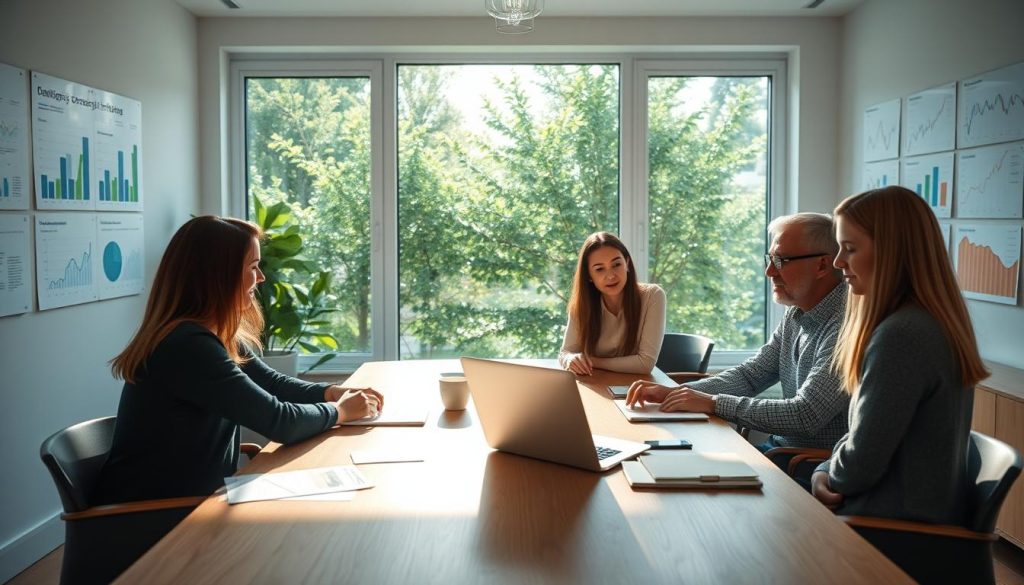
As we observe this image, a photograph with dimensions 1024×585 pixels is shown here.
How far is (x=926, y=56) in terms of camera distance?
4.14 meters

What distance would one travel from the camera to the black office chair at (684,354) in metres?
3.81

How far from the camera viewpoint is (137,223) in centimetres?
428

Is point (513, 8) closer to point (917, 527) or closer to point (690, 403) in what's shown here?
point (690, 403)

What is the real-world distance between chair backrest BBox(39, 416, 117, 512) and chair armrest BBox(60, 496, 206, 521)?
27 mm

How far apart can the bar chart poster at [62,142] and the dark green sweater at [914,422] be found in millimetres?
3132

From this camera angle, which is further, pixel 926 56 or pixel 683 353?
pixel 926 56

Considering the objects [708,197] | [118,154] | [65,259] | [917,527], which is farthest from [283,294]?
[917,527]

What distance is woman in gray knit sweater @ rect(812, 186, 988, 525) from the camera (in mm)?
1777

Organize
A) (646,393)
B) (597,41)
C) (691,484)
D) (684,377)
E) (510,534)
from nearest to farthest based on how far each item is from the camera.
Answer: (510,534)
(691,484)
(646,393)
(684,377)
(597,41)

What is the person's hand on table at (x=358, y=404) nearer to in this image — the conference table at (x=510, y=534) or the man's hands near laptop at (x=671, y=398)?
the conference table at (x=510, y=534)

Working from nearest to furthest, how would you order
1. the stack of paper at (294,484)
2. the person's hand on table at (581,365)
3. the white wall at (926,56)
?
the stack of paper at (294,484) < the person's hand on table at (581,365) < the white wall at (926,56)

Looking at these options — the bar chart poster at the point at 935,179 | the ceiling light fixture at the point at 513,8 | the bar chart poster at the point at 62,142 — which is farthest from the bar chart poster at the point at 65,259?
the bar chart poster at the point at 935,179

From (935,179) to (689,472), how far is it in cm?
296

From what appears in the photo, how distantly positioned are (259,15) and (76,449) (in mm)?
3640
